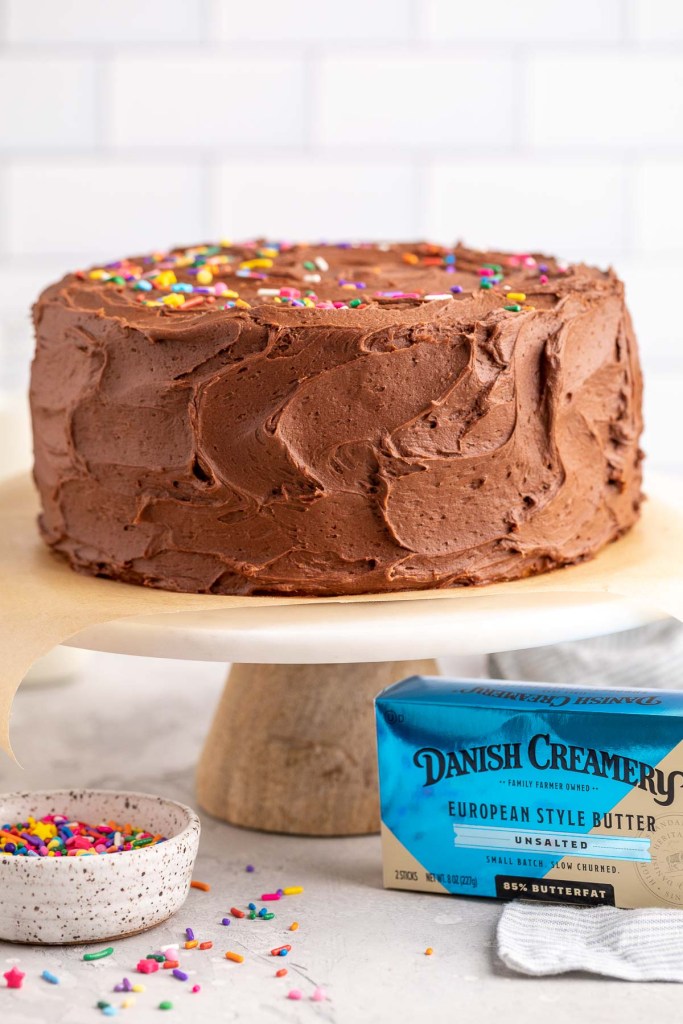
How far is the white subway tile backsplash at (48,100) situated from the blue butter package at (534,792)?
1897 millimetres

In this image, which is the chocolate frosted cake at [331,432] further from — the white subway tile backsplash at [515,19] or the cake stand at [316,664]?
the white subway tile backsplash at [515,19]

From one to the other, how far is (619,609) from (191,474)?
48 centimetres

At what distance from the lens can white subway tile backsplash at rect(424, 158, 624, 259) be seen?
10.1 feet

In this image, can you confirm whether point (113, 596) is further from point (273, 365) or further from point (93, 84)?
point (93, 84)

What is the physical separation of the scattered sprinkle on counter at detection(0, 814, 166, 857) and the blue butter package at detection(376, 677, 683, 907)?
0.89 feet

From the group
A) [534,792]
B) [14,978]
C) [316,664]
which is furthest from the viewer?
[316,664]

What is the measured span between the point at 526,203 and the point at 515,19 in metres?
0.38

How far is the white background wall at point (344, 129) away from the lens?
9.78ft

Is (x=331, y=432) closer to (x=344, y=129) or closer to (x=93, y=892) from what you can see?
(x=93, y=892)

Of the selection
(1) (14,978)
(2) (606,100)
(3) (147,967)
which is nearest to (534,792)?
(3) (147,967)

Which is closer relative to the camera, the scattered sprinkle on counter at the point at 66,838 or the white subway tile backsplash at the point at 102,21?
the scattered sprinkle on counter at the point at 66,838

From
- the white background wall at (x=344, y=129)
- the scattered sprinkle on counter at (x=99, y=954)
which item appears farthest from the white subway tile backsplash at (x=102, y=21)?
the scattered sprinkle on counter at (x=99, y=954)

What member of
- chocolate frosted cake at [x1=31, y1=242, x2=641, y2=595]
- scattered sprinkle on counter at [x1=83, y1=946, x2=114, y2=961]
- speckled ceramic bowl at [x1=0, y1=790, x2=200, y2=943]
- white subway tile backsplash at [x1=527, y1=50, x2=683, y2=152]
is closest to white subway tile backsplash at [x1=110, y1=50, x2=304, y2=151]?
white subway tile backsplash at [x1=527, y1=50, x2=683, y2=152]

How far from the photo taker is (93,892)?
4.53ft
